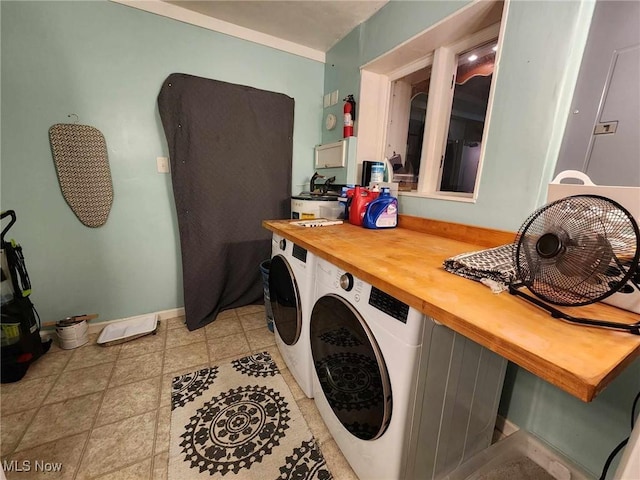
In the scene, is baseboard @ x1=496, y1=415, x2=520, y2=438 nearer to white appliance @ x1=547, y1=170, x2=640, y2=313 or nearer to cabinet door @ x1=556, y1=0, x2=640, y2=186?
white appliance @ x1=547, y1=170, x2=640, y2=313

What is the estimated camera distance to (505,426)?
3.88 ft

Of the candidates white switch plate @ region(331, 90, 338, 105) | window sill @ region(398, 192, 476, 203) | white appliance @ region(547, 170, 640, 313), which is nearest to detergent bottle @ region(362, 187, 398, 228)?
window sill @ region(398, 192, 476, 203)

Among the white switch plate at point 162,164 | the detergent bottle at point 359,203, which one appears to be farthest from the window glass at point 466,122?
the white switch plate at point 162,164

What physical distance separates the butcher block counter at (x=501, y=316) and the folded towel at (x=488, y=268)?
0.9 inches

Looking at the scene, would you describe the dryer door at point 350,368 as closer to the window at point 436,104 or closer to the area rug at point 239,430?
the area rug at point 239,430

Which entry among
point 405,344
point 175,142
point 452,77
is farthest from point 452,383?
point 175,142

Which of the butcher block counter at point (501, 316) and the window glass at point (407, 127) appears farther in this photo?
the window glass at point (407, 127)

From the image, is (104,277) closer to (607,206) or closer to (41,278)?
(41,278)

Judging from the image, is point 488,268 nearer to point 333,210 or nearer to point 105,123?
point 333,210

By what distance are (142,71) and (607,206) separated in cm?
243

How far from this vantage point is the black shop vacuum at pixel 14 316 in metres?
1.39

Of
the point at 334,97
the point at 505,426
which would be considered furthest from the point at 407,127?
the point at 505,426

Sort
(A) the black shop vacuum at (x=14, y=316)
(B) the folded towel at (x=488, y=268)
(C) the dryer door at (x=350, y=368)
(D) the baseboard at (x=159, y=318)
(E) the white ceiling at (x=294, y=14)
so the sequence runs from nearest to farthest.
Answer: (B) the folded towel at (x=488, y=268)
(C) the dryer door at (x=350, y=368)
(A) the black shop vacuum at (x=14, y=316)
(E) the white ceiling at (x=294, y=14)
(D) the baseboard at (x=159, y=318)

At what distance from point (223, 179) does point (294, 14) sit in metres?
1.25
